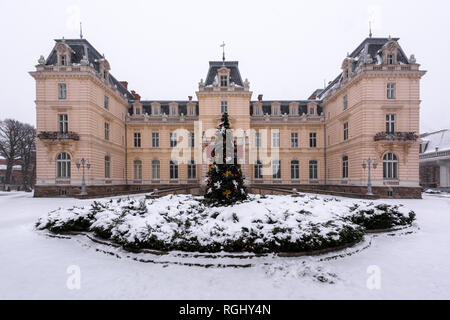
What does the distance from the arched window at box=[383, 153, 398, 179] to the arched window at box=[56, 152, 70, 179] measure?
111 ft

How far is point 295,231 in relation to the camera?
611cm

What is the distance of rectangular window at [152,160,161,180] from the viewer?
30.8m

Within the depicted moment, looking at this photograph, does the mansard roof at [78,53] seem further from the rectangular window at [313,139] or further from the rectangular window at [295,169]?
the rectangular window at [313,139]

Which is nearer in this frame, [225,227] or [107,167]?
[225,227]

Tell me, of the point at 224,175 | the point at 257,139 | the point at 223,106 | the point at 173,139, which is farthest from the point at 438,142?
the point at 224,175

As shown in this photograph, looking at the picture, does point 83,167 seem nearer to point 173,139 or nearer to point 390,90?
point 173,139

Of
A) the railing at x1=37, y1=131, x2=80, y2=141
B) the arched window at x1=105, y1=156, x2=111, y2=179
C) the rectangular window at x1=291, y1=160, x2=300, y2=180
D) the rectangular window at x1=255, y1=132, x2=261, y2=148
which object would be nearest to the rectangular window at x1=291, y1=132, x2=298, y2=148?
the rectangular window at x1=291, y1=160, x2=300, y2=180

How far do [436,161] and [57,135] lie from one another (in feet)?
170

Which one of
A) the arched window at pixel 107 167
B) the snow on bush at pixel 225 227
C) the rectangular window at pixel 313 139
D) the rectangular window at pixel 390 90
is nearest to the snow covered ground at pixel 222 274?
the snow on bush at pixel 225 227

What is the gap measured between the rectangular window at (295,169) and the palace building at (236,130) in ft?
0.48

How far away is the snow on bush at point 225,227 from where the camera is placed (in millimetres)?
5859

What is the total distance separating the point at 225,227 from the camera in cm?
634

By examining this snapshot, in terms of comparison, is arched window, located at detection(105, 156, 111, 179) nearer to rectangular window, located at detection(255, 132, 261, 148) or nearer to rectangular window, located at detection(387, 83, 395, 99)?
rectangular window, located at detection(255, 132, 261, 148)
